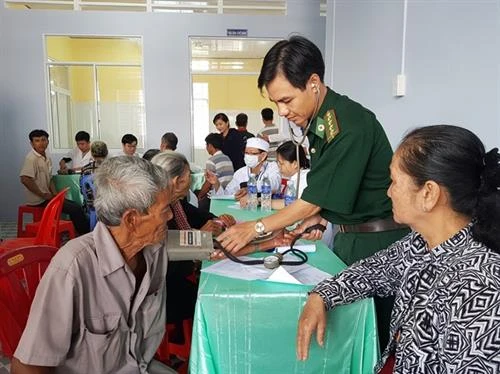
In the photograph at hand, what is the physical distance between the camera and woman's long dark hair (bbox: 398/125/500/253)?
806 millimetres

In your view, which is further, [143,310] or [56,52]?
[56,52]

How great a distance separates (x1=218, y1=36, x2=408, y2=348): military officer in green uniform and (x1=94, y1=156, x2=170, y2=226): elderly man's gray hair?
435mm

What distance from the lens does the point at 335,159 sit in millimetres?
1284

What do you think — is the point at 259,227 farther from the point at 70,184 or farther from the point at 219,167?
the point at 70,184

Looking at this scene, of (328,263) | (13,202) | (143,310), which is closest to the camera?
(143,310)

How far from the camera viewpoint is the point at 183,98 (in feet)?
20.5

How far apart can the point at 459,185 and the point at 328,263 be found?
0.67m

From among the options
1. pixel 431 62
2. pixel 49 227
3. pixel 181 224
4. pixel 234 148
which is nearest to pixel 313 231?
pixel 181 224

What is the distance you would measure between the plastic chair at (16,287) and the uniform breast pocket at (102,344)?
28cm

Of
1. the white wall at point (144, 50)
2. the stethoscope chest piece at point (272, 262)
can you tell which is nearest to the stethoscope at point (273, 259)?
the stethoscope chest piece at point (272, 262)

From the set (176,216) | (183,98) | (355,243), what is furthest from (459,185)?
(183,98)

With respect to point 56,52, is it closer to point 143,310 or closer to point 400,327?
point 143,310

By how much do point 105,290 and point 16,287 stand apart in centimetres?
37

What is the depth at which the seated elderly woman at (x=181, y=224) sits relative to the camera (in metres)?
1.83
